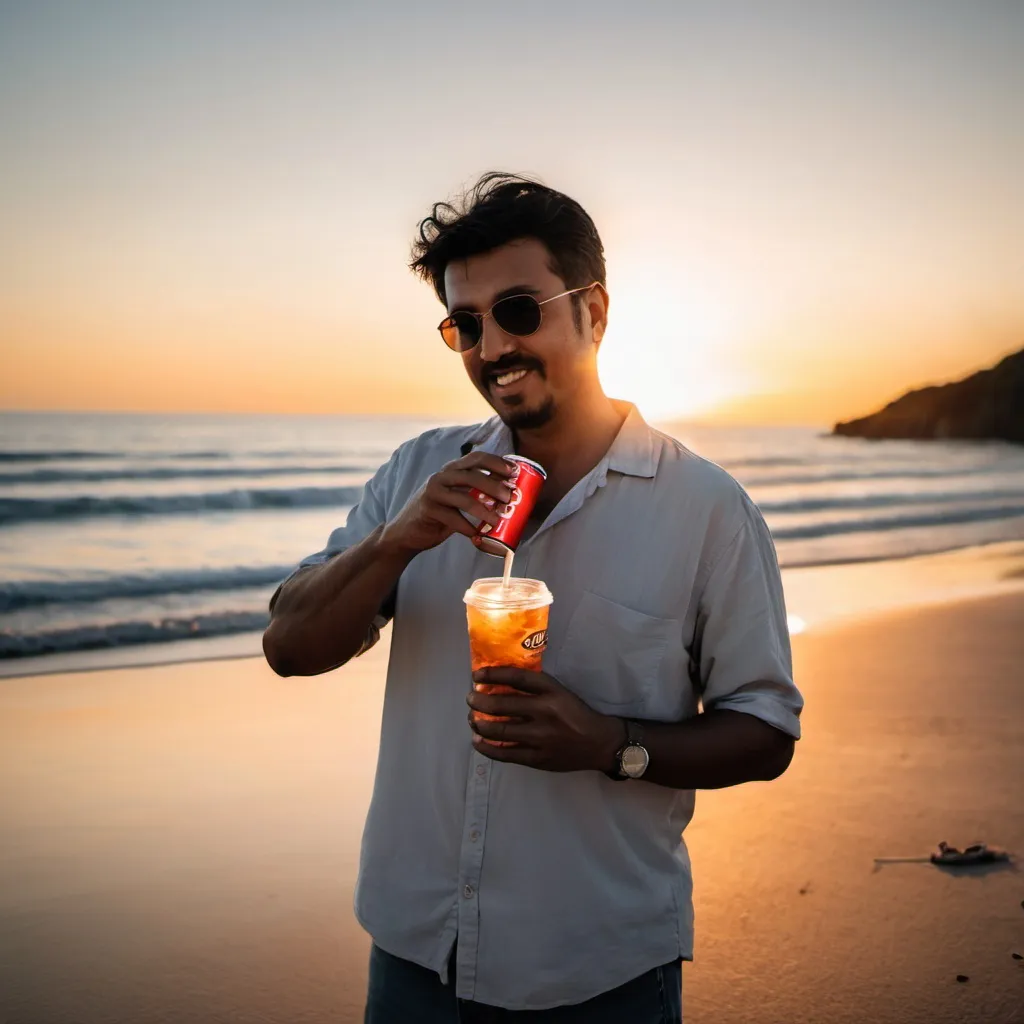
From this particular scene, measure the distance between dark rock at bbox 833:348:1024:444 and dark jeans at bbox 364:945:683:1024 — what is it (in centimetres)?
5036

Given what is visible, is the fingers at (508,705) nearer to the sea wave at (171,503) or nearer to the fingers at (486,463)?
the fingers at (486,463)

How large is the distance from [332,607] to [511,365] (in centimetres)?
67

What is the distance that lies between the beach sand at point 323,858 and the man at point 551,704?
0.19m

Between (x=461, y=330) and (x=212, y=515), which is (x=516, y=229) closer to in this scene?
(x=461, y=330)

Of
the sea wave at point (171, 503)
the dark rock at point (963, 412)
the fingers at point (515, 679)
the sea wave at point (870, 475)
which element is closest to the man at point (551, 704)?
the fingers at point (515, 679)

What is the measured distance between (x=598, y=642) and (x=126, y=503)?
61.2 ft

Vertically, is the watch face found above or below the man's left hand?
below

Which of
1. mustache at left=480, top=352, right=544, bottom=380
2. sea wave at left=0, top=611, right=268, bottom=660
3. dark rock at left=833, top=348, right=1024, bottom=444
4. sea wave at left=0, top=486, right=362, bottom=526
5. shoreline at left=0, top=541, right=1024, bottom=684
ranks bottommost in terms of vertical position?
dark rock at left=833, top=348, right=1024, bottom=444

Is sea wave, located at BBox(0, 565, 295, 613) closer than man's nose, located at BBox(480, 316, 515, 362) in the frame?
No

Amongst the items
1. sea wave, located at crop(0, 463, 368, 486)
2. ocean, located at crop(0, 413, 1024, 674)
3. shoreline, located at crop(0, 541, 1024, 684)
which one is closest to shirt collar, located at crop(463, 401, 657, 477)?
shoreline, located at crop(0, 541, 1024, 684)

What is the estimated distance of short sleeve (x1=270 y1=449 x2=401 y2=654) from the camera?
2096mm

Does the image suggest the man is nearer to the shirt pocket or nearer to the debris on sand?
the shirt pocket

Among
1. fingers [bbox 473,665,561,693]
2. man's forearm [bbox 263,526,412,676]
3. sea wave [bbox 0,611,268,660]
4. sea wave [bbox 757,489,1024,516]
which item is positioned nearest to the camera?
fingers [bbox 473,665,561,693]

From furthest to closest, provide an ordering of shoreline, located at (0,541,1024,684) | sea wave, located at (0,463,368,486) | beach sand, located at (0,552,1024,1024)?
sea wave, located at (0,463,368,486) → shoreline, located at (0,541,1024,684) → beach sand, located at (0,552,1024,1024)
